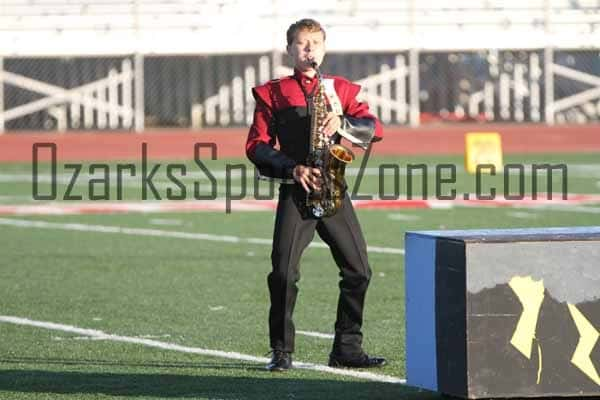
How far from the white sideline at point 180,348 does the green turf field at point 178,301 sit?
1.6 inches

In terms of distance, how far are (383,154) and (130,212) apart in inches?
392

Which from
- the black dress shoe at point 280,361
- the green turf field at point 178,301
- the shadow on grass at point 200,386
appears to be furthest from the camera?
the black dress shoe at point 280,361

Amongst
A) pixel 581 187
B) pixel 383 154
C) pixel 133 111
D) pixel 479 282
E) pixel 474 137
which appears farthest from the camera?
pixel 133 111

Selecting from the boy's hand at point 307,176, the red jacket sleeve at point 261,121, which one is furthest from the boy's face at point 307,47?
the boy's hand at point 307,176

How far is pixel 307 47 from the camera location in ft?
24.5

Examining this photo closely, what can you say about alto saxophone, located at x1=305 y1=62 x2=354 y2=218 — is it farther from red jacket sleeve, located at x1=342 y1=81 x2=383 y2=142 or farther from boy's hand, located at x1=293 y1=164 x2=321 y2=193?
red jacket sleeve, located at x1=342 y1=81 x2=383 y2=142

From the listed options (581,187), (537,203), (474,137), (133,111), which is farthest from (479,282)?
(133,111)

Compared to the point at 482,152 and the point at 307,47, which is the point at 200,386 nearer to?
the point at 307,47

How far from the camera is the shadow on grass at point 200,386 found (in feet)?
22.8

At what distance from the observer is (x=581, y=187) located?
66.3 ft

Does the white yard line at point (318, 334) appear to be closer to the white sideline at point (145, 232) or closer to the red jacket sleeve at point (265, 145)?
the red jacket sleeve at point (265, 145)

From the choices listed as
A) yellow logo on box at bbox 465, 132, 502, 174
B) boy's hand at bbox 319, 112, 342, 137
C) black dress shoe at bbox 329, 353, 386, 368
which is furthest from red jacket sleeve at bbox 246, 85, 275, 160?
yellow logo on box at bbox 465, 132, 502, 174

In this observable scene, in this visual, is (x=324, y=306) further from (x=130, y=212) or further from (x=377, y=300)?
(x=130, y=212)

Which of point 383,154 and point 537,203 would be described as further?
point 383,154
